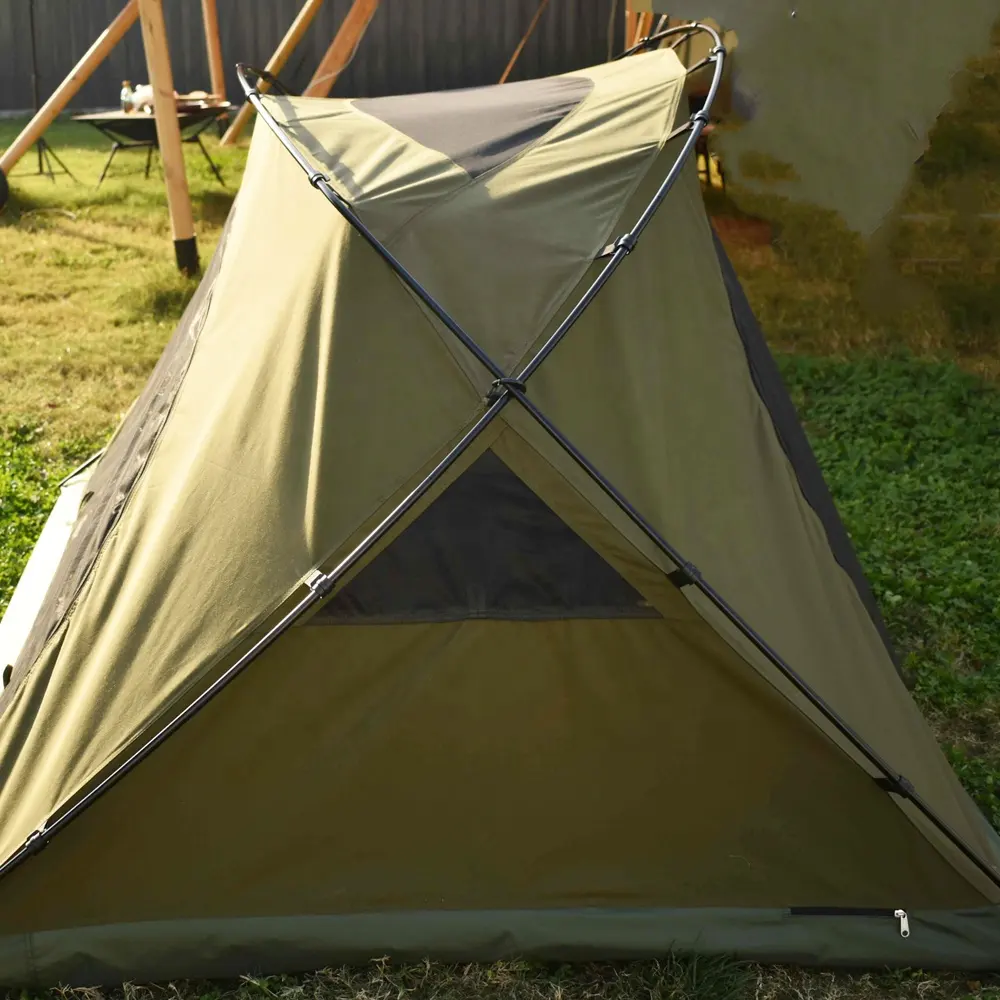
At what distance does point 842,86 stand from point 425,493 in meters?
5.00

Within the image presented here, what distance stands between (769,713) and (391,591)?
87 centimetres

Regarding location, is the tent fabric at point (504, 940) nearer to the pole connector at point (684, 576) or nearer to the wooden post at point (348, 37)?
the pole connector at point (684, 576)

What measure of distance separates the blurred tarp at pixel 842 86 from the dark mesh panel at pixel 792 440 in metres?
3.74

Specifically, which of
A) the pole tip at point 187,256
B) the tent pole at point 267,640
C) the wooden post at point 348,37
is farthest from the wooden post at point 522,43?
the tent pole at point 267,640

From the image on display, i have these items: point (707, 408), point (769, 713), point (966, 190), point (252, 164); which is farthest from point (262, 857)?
point (966, 190)

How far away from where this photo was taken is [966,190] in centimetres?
651

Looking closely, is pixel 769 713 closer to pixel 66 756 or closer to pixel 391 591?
pixel 391 591

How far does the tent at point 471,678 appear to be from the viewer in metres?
2.53

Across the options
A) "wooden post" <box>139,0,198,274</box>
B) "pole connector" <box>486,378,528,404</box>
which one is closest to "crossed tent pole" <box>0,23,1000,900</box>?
"pole connector" <box>486,378,528,404</box>

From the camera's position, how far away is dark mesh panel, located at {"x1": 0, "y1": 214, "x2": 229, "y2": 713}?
9.37 feet

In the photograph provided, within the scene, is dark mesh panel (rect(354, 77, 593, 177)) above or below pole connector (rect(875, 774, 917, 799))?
above

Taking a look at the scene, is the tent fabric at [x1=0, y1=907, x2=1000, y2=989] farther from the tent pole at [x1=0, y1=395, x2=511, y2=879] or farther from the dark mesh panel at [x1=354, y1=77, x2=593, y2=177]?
the dark mesh panel at [x1=354, y1=77, x2=593, y2=177]

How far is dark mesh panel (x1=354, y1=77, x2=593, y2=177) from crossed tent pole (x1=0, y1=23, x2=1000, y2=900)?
45cm

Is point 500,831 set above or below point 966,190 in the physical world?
below
